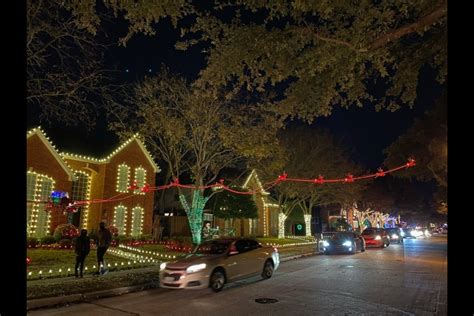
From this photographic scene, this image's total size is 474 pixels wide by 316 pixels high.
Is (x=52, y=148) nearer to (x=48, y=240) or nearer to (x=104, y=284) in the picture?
(x=48, y=240)

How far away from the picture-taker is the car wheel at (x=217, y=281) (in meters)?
10.9

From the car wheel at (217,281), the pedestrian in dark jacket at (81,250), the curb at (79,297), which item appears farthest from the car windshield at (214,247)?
the pedestrian in dark jacket at (81,250)

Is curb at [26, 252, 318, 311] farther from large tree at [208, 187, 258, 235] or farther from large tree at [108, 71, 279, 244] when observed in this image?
large tree at [208, 187, 258, 235]

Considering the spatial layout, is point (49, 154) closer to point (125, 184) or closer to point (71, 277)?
point (125, 184)

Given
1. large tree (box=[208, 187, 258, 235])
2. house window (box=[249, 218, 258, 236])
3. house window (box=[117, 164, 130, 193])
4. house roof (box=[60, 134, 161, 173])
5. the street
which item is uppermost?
house roof (box=[60, 134, 161, 173])

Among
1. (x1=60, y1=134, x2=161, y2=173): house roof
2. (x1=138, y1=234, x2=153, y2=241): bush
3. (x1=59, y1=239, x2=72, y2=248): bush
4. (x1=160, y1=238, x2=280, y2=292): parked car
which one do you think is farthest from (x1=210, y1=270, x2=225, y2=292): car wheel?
(x1=138, y1=234, x2=153, y2=241): bush

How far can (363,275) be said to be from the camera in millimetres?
13633

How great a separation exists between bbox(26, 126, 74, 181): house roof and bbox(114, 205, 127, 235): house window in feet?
14.6

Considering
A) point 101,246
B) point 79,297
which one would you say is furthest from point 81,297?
point 101,246

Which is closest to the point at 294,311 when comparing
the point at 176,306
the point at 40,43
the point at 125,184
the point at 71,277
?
the point at 176,306

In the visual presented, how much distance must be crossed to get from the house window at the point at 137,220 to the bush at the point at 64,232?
6.53m

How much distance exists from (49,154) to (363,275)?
61.9 feet

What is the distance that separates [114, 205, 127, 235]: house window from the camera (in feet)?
90.0
